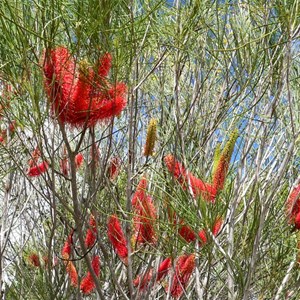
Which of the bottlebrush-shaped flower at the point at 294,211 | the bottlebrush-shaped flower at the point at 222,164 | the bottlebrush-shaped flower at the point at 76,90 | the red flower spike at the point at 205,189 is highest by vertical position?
the bottlebrush-shaped flower at the point at 76,90

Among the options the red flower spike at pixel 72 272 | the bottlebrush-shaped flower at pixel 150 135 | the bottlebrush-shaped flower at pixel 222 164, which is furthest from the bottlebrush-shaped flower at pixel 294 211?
the red flower spike at pixel 72 272

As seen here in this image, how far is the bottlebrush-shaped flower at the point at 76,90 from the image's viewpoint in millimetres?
Result: 1270

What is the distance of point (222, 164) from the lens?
1451 mm

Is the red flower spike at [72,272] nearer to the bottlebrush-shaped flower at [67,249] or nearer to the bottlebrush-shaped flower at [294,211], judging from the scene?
the bottlebrush-shaped flower at [67,249]

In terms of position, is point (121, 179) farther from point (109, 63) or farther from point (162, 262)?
point (109, 63)

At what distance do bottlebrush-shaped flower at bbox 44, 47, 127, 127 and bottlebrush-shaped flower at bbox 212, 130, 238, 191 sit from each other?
282mm

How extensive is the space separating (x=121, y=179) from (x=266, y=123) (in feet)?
3.31

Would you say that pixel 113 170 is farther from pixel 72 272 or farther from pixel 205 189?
pixel 205 189

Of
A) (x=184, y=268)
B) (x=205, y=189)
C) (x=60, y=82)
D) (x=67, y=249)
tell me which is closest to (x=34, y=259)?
(x=67, y=249)

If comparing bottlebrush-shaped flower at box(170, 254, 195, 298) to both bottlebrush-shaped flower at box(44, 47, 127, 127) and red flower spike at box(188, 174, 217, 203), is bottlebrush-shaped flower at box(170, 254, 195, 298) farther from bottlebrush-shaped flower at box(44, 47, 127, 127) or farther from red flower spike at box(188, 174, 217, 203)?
bottlebrush-shaped flower at box(44, 47, 127, 127)

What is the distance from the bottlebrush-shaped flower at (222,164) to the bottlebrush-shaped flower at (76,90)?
0.93 ft

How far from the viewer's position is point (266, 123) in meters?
1.50

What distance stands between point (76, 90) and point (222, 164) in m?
0.41

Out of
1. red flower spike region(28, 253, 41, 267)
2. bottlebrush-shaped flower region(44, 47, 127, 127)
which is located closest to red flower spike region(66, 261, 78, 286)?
red flower spike region(28, 253, 41, 267)
